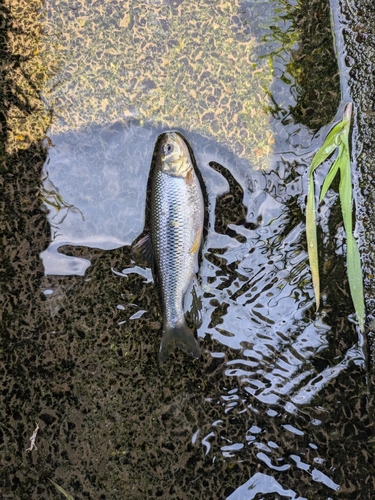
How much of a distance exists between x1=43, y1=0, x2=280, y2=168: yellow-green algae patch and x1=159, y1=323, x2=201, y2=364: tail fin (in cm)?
95

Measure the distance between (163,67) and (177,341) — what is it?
1.41m

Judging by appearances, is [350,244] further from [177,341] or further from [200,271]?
[177,341]

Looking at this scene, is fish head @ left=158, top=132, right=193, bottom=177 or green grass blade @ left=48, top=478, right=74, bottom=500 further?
green grass blade @ left=48, top=478, right=74, bottom=500

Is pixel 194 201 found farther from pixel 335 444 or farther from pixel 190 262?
pixel 335 444

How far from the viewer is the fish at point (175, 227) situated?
1949mm

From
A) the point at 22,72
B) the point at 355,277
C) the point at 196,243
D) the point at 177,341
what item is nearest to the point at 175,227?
the point at 196,243

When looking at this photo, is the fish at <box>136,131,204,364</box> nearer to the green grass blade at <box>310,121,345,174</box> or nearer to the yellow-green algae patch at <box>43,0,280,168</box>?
the yellow-green algae patch at <box>43,0,280,168</box>

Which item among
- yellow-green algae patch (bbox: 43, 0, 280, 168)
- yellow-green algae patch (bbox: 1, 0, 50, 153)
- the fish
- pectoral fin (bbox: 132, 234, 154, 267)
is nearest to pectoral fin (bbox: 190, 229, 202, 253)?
the fish

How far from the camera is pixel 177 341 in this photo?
6.79 feet

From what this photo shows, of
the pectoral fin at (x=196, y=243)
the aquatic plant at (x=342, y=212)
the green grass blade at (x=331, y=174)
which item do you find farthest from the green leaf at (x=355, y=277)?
the pectoral fin at (x=196, y=243)

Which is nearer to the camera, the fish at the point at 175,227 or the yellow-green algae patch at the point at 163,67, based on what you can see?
the fish at the point at 175,227

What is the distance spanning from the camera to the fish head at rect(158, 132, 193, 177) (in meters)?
1.96

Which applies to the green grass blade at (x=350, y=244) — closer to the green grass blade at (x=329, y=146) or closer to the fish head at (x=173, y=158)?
the green grass blade at (x=329, y=146)

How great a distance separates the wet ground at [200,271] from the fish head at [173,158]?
0.48 feet
